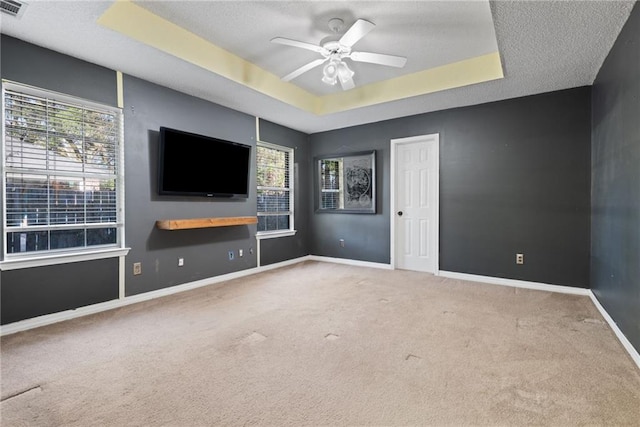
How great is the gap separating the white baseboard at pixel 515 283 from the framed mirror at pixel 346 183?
1578mm

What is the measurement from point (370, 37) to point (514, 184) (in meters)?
2.63

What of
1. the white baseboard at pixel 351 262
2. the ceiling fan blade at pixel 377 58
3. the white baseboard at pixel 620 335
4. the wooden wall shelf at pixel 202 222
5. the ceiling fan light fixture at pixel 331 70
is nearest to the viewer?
the white baseboard at pixel 620 335

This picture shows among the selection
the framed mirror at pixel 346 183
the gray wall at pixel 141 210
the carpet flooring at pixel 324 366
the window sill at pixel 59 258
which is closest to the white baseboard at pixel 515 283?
the carpet flooring at pixel 324 366

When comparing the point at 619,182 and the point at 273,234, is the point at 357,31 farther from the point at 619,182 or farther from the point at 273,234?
the point at 273,234

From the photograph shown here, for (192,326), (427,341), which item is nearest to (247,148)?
(192,326)

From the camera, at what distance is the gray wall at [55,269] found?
259cm

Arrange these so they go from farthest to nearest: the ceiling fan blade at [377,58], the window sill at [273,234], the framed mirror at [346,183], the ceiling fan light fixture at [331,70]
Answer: the framed mirror at [346,183] → the window sill at [273,234] → the ceiling fan light fixture at [331,70] → the ceiling fan blade at [377,58]

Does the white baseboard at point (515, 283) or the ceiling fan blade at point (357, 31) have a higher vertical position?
the ceiling fan blade at point (357, 31)

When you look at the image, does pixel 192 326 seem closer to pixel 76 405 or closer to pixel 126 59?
pixel 76 405

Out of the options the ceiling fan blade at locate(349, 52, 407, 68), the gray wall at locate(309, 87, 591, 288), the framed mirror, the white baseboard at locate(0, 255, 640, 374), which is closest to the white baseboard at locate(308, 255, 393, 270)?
the white baseboard at locate(0, 255, 640, 374)

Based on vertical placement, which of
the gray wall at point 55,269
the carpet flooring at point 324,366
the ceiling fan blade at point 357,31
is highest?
the ceiling fan blade at point 357,31

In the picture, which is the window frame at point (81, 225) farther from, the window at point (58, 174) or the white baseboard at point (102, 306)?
the white baseboard at point (102, 306)

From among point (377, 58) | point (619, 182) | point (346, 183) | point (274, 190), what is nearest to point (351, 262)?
point (346, 183)

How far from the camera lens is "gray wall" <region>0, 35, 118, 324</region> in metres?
2.59
